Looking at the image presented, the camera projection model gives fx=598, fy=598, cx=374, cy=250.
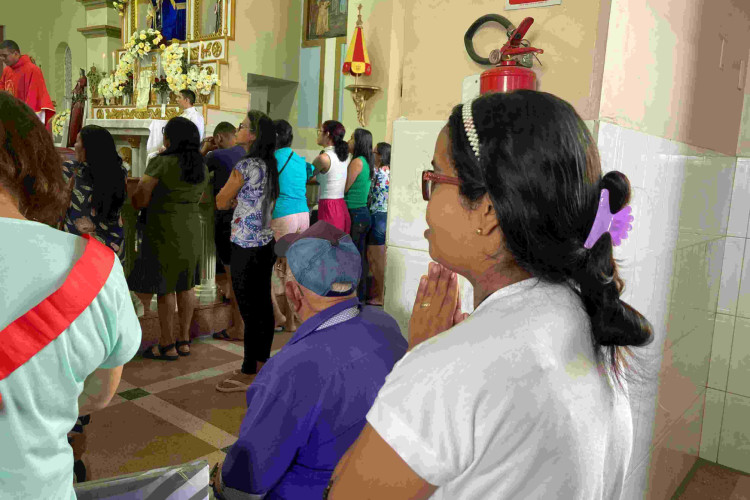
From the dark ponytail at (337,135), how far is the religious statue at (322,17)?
5.87 m

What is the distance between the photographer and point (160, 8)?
10.1 metres

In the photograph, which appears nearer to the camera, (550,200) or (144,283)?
(550,200)

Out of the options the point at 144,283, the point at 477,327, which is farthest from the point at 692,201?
the point at 144,283

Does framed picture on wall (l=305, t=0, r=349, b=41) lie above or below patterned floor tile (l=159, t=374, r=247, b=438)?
above

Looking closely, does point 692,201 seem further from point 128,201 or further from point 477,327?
point 128,201

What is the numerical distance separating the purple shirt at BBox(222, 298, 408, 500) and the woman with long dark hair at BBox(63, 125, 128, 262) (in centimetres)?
227

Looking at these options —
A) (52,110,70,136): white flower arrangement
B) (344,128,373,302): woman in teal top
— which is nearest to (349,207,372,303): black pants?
(344,128,373,302): woman in teal top

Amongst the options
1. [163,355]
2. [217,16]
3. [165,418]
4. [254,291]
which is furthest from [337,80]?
[165,418]

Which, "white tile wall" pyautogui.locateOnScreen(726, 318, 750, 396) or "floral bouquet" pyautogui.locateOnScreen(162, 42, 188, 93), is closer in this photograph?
"white tile wall" pyautogui.locateOnScreen(726, 318, 750, 396)

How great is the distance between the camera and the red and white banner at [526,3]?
171cm

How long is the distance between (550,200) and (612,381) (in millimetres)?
290

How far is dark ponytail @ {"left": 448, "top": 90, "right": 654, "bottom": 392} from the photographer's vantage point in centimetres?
77

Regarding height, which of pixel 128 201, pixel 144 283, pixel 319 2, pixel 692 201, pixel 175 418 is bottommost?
pixel 175 418

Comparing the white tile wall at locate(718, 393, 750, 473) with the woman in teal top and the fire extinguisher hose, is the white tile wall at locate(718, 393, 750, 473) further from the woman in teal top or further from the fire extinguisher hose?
the woman in teal top
